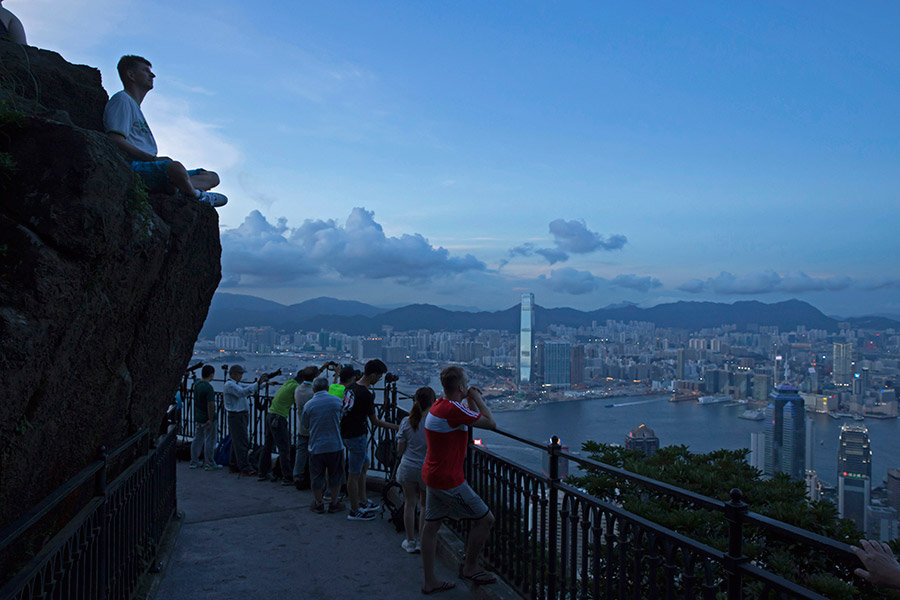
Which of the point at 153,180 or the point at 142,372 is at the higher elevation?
the point at 153,180

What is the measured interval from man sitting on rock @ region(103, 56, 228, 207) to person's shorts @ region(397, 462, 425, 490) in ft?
9.87

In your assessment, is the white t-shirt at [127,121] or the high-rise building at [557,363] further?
the high-rise building at [557,363]

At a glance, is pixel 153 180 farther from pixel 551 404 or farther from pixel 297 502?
pixel 551 404

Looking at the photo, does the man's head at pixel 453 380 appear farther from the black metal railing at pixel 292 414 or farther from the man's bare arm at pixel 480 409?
the black metal railing at pixel 292 414

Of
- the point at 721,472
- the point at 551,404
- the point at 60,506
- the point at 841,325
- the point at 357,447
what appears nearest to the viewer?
the point at 60,506

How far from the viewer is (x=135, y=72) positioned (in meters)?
4.85

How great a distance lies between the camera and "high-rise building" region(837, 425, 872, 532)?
1804 centimetres

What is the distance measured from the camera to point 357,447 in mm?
6727

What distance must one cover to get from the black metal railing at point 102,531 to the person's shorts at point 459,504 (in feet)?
Answer: 7.03

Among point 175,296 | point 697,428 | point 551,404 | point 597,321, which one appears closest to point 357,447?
point 175,296

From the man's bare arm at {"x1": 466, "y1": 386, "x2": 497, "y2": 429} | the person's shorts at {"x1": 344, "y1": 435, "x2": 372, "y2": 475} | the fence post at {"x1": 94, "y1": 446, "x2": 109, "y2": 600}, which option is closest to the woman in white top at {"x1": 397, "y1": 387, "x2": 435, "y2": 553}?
the man's bare arm at {"x1": 466, "y1": 386, "x2": 497, "y2": 429}

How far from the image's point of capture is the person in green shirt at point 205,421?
919cm

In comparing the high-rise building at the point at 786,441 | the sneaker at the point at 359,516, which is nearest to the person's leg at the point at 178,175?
the sneaker at the point at 359,516

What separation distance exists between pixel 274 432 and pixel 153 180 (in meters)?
4.81
